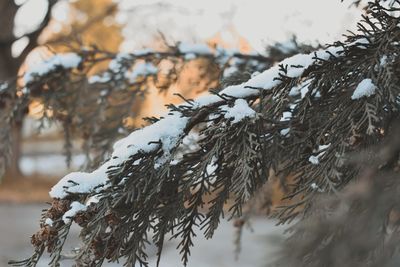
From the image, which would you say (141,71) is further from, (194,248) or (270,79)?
(194,248)

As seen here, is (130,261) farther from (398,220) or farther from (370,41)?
(370,41)

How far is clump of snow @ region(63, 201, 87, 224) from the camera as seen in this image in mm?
2230

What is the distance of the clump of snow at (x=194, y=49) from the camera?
5.01 metres

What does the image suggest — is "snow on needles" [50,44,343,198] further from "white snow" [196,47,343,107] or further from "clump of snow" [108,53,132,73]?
"clump of snow" [108,53,132,73]

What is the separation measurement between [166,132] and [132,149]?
6.0 inches

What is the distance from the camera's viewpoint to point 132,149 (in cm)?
227

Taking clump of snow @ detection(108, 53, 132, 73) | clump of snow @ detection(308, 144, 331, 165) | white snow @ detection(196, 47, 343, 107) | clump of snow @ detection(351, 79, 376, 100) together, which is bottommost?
clump of snow @ detection(308, 144, 331, 165)

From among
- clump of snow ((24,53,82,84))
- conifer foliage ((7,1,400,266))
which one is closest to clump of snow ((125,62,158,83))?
clump of snow ((24,53,82,84))

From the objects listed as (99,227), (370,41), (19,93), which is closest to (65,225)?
(99,227)

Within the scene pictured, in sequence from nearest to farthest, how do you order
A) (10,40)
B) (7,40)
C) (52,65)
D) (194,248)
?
1. (52,65)
2. (194,248)
3. (10,40)
4. (7,40)

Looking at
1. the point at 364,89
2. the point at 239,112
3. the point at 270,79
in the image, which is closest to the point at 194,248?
the point at 270,79

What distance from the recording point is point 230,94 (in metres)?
2.38

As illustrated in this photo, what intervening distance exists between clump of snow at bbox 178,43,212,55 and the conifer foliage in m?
2.57

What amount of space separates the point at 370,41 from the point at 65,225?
1388 millimetres
